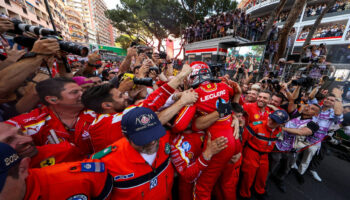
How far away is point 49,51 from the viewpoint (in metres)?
1.51

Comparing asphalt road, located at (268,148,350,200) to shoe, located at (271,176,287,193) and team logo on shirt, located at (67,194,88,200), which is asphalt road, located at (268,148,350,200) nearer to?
shoe, located at (271,176,287,193)

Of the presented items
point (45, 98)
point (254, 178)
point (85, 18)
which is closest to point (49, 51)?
point (45, 98)

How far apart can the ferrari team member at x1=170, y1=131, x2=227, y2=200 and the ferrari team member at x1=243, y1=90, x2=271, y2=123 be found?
1.56m

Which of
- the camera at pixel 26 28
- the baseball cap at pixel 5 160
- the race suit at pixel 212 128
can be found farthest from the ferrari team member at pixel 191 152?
the camera at pixel 26 28

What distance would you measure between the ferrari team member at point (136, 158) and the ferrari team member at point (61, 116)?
0.58m

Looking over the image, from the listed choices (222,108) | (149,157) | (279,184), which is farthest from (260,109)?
(149,157)

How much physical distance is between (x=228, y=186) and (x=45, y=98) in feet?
9.31

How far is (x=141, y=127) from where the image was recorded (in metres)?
1.09

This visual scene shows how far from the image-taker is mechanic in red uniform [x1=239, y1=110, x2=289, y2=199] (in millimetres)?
2414

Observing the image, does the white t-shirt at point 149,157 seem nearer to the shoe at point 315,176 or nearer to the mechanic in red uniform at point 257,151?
→ the mechanic in red uniform at point 257,151

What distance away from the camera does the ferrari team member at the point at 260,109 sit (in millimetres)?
2662

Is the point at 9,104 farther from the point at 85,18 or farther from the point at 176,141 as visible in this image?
the point at 85,18

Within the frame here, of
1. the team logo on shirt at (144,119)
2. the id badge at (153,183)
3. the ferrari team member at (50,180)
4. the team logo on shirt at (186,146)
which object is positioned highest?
the team logo on shirt at (144,119)

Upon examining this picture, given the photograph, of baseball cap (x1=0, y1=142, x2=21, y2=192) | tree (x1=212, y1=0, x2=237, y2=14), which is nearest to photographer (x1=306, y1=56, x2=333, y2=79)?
baseball cap (x1=0, y1=142, x2=21, y2=192)
